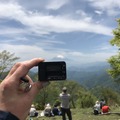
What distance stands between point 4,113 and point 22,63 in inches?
16.2

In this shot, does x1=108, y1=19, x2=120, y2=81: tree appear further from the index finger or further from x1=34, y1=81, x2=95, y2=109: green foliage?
x1=34, y1=81, x2=95, y2=109: green foliage

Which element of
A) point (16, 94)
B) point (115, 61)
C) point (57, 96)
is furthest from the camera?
point (57, 96)

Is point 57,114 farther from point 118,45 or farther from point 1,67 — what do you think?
point 1,67

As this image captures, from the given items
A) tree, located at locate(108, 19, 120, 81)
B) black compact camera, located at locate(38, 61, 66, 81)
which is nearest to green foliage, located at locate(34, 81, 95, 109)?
tree, located at locate(108, 19, 120, 81)

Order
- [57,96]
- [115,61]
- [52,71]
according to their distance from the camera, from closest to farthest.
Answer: [52,71] → [115,61] → [57,96]

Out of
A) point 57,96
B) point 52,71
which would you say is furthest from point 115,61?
point 57,96

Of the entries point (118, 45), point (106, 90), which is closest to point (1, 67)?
point (118, 45)

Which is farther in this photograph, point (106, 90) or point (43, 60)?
point (106, 90)

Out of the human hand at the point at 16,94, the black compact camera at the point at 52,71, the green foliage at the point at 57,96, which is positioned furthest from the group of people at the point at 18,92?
the green foliage at the point at 57,96

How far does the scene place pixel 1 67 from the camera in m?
51.2

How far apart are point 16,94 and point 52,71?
0.55 metres

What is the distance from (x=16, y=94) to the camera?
1935 mm

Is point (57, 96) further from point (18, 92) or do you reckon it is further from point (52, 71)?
point (18, 92)

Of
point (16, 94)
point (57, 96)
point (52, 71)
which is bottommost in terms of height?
point (57, 96)
